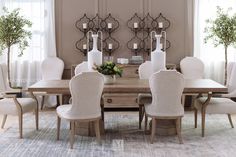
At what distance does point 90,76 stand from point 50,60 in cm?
272

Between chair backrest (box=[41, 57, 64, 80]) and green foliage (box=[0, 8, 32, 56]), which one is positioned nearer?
green foliage (box=[0, 8, 32, 56])

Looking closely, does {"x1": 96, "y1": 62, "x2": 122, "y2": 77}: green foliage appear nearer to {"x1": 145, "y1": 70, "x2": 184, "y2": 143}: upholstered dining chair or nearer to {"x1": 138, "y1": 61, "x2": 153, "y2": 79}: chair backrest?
{"x1": 145, "y1": 70, "x2": 184, "y2": 143}: upholstered dining chair

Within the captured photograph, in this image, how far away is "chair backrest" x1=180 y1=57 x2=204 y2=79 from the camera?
670 centimetres

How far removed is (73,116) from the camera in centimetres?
439

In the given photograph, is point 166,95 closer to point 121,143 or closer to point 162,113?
point 162,113

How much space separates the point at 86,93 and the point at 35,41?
3077 mm

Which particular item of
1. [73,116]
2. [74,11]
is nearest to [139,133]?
[73,116]

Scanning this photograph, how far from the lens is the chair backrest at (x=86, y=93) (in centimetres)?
423

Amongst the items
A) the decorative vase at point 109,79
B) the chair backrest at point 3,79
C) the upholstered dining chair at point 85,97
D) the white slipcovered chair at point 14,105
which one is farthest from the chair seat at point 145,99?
the chair backrest at point 3,79

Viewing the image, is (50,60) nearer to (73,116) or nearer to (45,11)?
(45,11)

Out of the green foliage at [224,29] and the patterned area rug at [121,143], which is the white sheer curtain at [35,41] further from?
the green foliage at [224,29]

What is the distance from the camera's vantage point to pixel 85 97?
170 inches

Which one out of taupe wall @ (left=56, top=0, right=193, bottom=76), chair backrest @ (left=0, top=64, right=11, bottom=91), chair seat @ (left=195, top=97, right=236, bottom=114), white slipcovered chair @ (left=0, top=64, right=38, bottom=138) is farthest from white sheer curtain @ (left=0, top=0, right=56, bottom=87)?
chair seat @ (left=195, top=97, right=236, bottom=114)

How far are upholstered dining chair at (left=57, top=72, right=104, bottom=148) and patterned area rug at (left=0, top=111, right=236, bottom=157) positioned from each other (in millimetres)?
288
